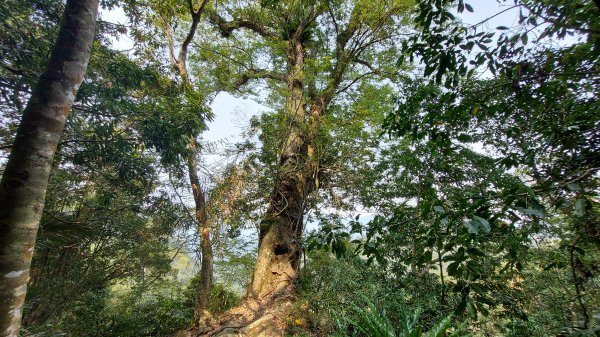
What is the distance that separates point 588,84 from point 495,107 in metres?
0.54

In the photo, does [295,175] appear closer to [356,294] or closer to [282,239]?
[282,239]

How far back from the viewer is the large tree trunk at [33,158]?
1.34 metres

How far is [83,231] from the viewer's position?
12.2ft

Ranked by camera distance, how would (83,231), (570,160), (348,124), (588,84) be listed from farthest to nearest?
(348,124) < (83,231) < (588,84) < (570,160)

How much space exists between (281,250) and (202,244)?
4.82ft

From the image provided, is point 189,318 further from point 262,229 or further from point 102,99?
point 102,99

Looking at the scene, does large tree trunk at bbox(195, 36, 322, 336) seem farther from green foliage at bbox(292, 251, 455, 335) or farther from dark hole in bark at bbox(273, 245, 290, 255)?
green foliage at bbox(292, 251, 455, 335)

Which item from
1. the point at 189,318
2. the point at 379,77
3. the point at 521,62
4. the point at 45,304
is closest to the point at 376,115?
the point at 379,77

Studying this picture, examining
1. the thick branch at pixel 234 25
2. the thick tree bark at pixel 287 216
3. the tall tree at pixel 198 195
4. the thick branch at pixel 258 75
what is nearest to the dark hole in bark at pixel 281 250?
the thick tree bark at pixel 287 216

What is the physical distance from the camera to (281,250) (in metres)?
5.05

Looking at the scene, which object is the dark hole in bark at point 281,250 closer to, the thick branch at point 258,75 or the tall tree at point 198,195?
the tall tree at point 198,195

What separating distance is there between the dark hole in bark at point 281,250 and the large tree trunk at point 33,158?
385 centimetres

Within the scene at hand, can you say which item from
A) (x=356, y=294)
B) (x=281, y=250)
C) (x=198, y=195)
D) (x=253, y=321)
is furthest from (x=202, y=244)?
(x=356, y=294)

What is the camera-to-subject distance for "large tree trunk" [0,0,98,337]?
134 cm
